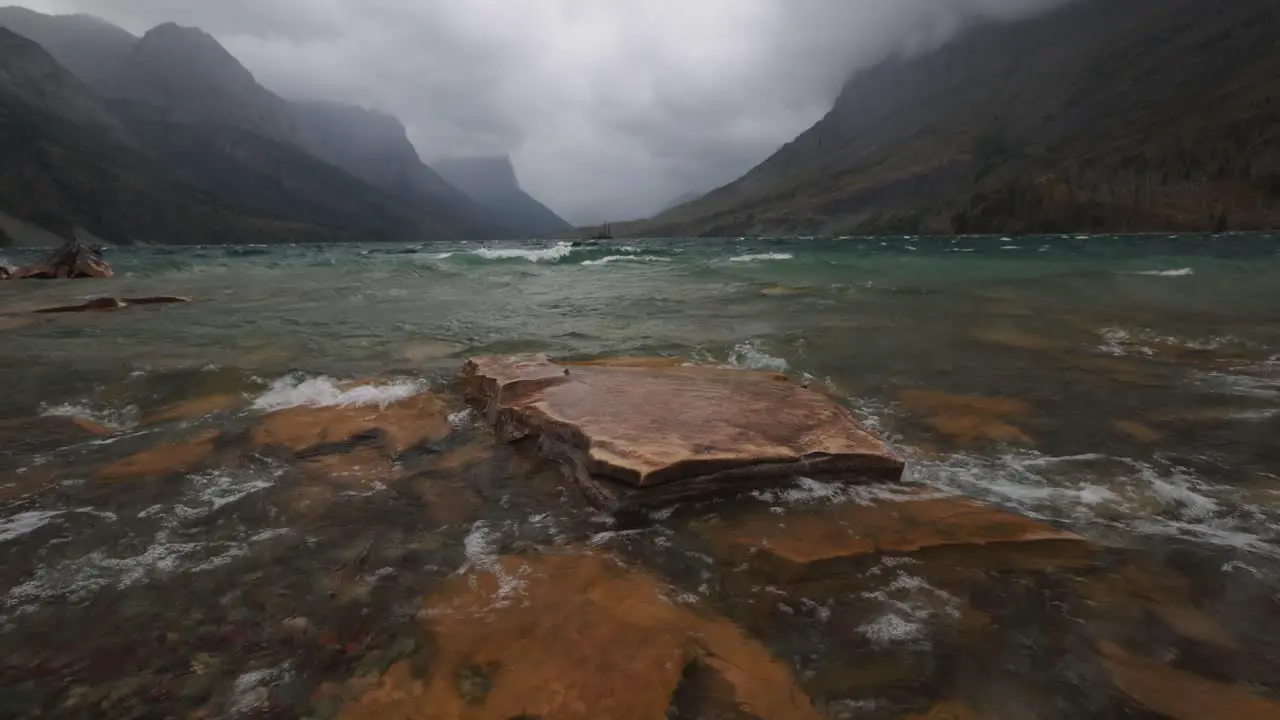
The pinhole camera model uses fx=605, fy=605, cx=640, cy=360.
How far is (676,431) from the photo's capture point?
5430 millimetres

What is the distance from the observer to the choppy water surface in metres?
2.98

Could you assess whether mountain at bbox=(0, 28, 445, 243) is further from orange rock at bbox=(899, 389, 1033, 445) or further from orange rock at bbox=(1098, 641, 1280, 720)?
orange rock at bbox=(1098, 641, 1280, 720)

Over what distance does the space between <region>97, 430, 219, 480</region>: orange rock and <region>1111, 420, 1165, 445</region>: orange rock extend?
30.8 feet

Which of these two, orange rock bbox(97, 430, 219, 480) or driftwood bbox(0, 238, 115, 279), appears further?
driftwood bbox(0, 238, 115, 279)

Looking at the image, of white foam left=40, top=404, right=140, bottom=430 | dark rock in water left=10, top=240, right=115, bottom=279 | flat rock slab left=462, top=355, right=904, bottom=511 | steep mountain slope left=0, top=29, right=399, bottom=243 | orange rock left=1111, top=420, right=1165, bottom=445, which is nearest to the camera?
flat rock slab left=462, top=355, right=904, bottom=511

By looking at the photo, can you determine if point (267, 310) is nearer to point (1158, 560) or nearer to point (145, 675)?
point (145, 675)

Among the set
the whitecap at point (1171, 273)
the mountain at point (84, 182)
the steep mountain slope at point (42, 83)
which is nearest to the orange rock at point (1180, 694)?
the whitecap at point (1171, 273)

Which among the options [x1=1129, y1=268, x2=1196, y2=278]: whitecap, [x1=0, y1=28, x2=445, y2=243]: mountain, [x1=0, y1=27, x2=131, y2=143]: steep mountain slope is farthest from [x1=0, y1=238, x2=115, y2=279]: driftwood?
[x1=0, y1=27, x2=131, y2=143]: steep mountain slope

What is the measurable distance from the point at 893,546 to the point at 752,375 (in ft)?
12.9

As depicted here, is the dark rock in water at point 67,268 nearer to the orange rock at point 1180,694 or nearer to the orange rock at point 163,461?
the orange rock at point 163,461

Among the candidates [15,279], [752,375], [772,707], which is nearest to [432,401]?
[752,375]

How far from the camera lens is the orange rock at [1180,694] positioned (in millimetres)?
2725

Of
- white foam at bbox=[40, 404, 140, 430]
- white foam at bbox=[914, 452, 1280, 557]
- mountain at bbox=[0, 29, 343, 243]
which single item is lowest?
white foam at bbox=[914, 452, 1280, 557]

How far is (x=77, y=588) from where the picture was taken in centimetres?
372
